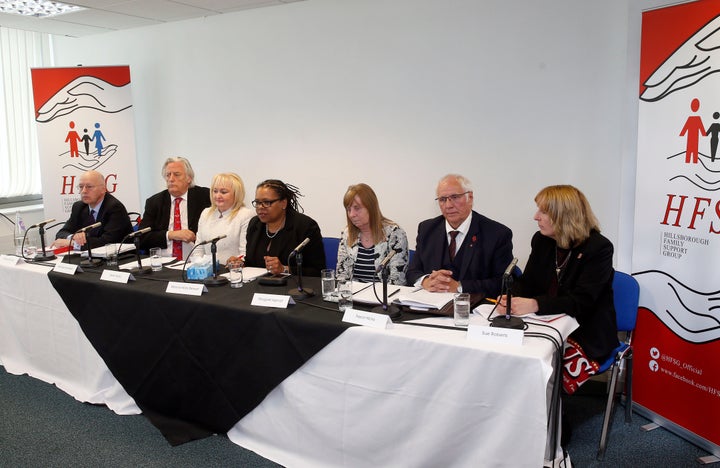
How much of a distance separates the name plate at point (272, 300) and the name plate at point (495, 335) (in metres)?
0.79

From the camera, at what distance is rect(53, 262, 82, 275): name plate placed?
3066 millimetres

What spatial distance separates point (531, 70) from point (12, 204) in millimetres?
5000

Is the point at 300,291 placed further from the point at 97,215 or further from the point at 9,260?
the point at 97,215

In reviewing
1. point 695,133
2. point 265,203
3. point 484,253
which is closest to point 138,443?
point 265,203

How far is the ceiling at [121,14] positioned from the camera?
428 centimetres

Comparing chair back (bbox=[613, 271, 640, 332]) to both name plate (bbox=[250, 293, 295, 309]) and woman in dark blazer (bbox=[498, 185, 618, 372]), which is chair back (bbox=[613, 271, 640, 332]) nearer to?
woman in dark blazer (bbox=[498, 185, 618, 372])

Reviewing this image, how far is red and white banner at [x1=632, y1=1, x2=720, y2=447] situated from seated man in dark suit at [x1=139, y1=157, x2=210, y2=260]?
2.79 m

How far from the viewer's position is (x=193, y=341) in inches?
101

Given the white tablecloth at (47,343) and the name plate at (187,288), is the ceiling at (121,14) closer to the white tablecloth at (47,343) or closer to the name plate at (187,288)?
the white tablecloth at (47,343)

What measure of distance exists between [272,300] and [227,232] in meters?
1.28

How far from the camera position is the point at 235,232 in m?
3.56

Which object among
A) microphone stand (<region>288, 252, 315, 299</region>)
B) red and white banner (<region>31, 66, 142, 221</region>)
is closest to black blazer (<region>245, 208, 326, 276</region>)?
microphone stand (<region>288, 252, 315, 299</region>)

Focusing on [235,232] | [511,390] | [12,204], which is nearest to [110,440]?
[235,232]

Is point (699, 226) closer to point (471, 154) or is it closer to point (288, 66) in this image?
point (471, 154)
